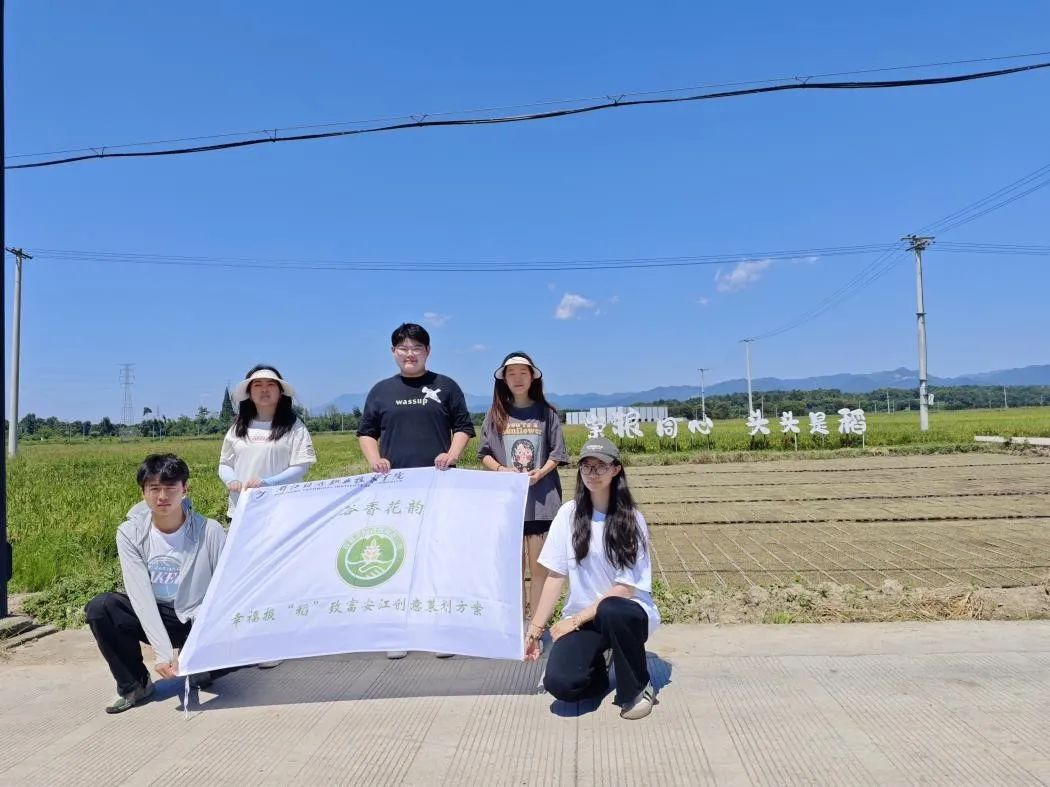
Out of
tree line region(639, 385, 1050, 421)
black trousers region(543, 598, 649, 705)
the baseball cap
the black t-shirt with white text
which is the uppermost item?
tree line region(639, 385, 1050, 421)

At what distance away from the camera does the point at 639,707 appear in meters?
2.75

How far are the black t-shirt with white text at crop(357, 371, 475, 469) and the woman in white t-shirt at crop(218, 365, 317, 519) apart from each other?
357mm

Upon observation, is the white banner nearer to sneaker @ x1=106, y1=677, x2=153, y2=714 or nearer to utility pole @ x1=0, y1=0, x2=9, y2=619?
sneaker @ x1=106, y1=677, x2=153, y2=714

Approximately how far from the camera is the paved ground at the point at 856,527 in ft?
18.2

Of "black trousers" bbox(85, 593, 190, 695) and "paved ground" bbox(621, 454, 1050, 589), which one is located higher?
"black trousers" bbox(85, 593, 190, 695)

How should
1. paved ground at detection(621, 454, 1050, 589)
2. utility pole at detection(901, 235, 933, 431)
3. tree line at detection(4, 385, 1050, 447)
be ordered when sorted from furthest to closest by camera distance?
tree line at detection(4, 385, 1050, 447)
utility pole at detection(901, 235, 933, 431)
paved ground at detection(621, 454, 1050, 589)

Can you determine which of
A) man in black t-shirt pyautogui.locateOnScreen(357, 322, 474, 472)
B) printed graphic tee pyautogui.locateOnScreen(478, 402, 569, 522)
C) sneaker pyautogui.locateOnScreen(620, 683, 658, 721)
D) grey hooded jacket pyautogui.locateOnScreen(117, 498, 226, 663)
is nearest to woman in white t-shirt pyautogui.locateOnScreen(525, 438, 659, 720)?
sneaker pyautogui.locateOnScreen(620, 683, 658, 721)

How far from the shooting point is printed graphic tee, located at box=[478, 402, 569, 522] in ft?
11.8

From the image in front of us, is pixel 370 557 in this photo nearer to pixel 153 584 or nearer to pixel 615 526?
pixel 153 584

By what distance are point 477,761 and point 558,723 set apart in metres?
0.41

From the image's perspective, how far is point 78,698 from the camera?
3.14 metres

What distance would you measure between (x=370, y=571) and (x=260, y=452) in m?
0.90

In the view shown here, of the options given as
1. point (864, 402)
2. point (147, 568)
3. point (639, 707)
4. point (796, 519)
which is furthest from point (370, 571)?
point (864, 402)

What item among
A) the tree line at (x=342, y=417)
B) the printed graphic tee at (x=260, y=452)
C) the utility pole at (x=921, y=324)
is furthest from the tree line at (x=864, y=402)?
the printed graphic tee at (x=260, y=452)
